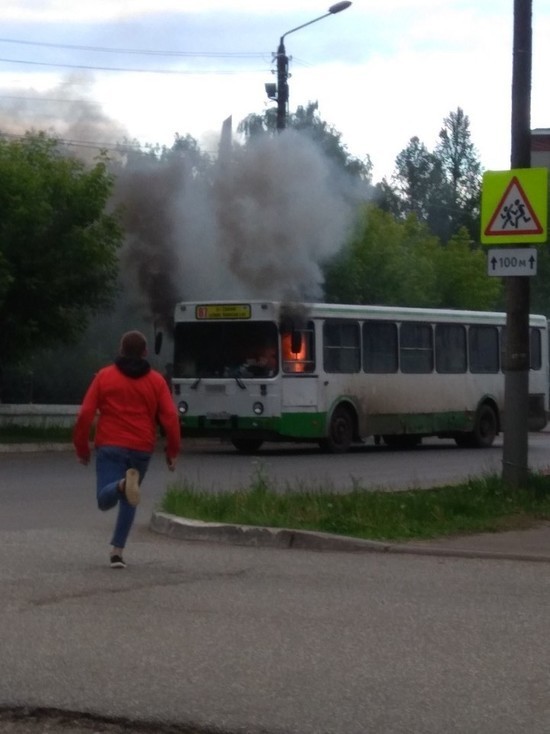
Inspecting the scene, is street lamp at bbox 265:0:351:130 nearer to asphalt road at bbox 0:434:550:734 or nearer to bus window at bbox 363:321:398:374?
bus window at bbox 363:321:398:374

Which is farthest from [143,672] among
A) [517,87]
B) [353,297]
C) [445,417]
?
[353,297]

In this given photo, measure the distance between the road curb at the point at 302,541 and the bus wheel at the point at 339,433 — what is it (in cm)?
1405

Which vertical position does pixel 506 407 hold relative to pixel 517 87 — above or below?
below

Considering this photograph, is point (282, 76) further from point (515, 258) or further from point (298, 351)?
point (515, 258)

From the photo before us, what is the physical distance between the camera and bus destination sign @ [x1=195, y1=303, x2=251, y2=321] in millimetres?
26250

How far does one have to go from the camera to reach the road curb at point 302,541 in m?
11.6

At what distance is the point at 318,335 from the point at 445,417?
4.32 meters

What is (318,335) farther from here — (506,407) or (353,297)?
(353,297)

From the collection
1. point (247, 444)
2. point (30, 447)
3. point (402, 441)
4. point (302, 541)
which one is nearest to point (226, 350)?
point (247, 444)

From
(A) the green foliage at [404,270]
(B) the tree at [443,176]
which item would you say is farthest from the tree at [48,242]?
(B) the tree at [443,176]

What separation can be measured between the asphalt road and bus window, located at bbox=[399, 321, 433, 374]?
16.8 metres

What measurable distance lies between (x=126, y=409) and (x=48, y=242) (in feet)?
56.4

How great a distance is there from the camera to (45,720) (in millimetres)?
6484

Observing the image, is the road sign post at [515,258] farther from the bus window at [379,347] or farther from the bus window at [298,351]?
the bus window at [379,347]
